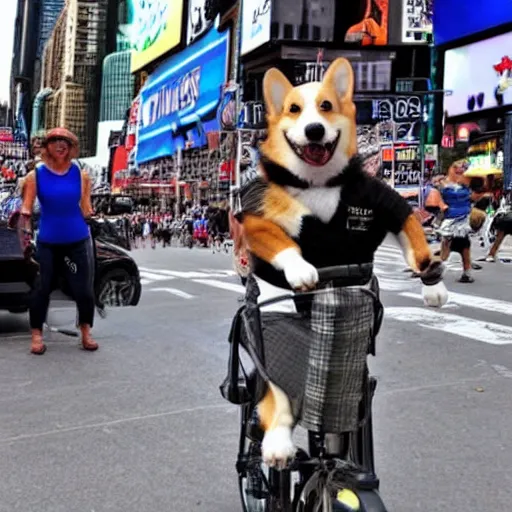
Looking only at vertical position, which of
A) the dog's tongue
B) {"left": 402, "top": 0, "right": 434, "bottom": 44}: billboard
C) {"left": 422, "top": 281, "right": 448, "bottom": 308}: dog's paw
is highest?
{"left": 402, "top": 0, "right": 434, "bottom": 44}: billboard

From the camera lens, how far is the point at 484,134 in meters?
53.8

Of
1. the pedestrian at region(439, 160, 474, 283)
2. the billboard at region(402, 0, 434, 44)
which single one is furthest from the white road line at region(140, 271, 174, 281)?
the billboard at region(402, 0, 434, 44)

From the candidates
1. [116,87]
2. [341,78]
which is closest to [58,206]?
[341,78]

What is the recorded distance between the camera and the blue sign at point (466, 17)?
52.4 metres

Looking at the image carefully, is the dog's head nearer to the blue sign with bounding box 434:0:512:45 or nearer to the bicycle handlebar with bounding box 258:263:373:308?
the bicycle handlebar with bounding box 258:263:373:308

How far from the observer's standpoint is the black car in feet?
26.6

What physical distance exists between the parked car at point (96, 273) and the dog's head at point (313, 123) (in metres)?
4.36

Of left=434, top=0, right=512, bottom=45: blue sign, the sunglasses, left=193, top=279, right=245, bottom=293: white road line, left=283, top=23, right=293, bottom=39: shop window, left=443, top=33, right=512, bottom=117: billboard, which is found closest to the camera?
the sunglasses

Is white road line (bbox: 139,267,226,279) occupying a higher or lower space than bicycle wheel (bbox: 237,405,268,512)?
lower

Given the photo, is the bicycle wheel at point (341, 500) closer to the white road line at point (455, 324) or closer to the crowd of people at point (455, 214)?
the white road line at point (455, 324)

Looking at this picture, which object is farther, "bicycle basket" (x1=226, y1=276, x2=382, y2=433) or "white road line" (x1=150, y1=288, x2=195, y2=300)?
"white road line" (x1=150, y1=288, x2=195, y2=300)

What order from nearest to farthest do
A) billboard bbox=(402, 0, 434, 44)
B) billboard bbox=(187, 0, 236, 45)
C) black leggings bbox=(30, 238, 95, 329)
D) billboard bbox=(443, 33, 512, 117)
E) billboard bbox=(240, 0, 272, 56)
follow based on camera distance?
1. black leggings bbox=(30, 238, 95, 329)
2. billboard bbox=(443, 33, 512, 117)
3. billboard bbox=(402, 0, 434, 44)
4. billboard bbox=(240, 0, 272, 56)
5. billboard bbox=(187, 0, 236, 45)

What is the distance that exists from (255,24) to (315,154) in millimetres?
55128

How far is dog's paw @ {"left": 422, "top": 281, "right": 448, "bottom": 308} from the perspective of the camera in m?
3.10
